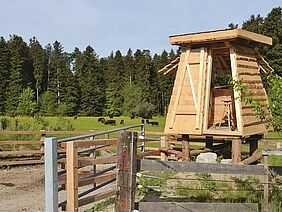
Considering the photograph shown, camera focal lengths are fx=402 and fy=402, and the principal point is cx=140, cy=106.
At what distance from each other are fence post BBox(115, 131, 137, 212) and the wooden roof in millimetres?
7417

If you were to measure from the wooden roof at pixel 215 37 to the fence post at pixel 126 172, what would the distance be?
7417 millimetres

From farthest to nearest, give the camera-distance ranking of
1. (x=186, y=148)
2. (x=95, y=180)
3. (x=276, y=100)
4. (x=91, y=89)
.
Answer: (x=91, y=89) < (x=186, y=148) < (x=95, y=180) < (x=276, y=100)

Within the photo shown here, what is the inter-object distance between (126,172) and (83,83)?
6616cm

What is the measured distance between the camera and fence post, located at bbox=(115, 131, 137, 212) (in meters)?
4.60

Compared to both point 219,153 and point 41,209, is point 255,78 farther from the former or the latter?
point 41,209

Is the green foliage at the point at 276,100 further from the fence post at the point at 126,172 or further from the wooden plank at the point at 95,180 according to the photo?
the wooden plank at the point at 95,180

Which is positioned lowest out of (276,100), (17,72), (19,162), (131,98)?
(19,162)

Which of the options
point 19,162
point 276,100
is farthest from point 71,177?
point 19,162

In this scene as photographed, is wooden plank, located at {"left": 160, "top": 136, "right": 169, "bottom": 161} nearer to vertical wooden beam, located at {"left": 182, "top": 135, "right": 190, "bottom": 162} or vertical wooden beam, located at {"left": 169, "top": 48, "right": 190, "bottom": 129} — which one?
vertical wooden beam, located at {"left": 182, "top": 135, "right": 190, "bottom": 162}

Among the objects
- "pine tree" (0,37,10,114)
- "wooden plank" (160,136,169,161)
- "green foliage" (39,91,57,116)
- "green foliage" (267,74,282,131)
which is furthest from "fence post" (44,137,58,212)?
"pine tree" (0,37,10,114)

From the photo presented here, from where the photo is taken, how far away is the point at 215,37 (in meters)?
11.6

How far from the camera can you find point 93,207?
7043mm

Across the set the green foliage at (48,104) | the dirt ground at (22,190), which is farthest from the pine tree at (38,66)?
the dirt ground at (22,190)

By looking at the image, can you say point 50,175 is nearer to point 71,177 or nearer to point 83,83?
point 71,177
